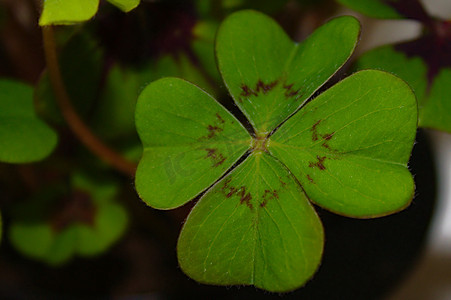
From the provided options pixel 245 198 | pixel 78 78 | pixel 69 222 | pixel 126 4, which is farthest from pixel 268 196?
pixel 69 222

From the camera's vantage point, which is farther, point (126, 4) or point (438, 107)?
point (438, 107)

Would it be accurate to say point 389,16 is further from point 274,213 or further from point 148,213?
point 148,213

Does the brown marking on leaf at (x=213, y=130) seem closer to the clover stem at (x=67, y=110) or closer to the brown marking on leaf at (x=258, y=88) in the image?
the brown marking on leaf at (x=258, y=88)

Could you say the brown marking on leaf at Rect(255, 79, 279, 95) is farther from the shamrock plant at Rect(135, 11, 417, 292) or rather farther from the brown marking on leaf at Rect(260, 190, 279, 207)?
the brown marking on leaf at Rect(260, 190, 279, 207)

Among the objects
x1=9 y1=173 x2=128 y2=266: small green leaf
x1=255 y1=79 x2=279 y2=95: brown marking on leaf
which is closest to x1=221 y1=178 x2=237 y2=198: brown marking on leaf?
x1=255 y1=79 x2=279 y2=95: brown marking on leaf

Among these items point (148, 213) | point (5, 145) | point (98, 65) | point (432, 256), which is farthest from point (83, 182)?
point (432, 256)

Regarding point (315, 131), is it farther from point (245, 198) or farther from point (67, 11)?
point (67, 11)
